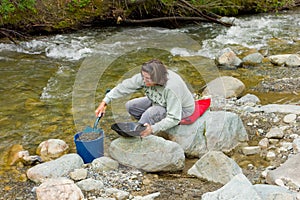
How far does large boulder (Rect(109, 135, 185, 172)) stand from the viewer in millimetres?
3396

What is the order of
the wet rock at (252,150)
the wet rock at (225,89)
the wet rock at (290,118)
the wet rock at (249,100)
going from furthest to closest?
1. the wet rock at (225,89)
2. the wet rock at (249,100)
3. the wet rock at (290,118)
4. the wet rock at (252,150)

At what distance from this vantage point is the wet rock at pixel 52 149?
12.8 feet

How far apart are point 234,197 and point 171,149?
94cm

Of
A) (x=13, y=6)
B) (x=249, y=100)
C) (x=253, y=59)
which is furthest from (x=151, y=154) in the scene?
(x=13, y=6)

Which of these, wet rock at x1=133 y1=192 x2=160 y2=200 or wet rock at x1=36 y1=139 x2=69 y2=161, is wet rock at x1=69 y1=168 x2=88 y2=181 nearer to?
wet rock at x1=133 y1=192 x2=160 y2=200

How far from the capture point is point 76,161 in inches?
135

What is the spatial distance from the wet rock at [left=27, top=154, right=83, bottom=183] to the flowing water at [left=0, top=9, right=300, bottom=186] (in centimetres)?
29

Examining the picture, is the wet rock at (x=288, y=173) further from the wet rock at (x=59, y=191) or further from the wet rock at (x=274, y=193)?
the wet rock at (x=59, y=191)

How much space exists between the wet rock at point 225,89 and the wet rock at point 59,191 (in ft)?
9.35

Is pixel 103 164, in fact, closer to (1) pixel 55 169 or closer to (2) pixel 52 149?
(1) pixel 55 169

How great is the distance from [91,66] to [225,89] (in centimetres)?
269

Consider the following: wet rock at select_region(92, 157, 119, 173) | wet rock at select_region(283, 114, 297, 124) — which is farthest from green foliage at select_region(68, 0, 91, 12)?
wet rock at select_region(92, 157, 119, 173)

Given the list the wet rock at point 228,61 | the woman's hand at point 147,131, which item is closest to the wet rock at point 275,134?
the woman's hand at point 147,131

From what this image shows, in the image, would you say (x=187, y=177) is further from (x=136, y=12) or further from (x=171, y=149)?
(x=136, y=12)
